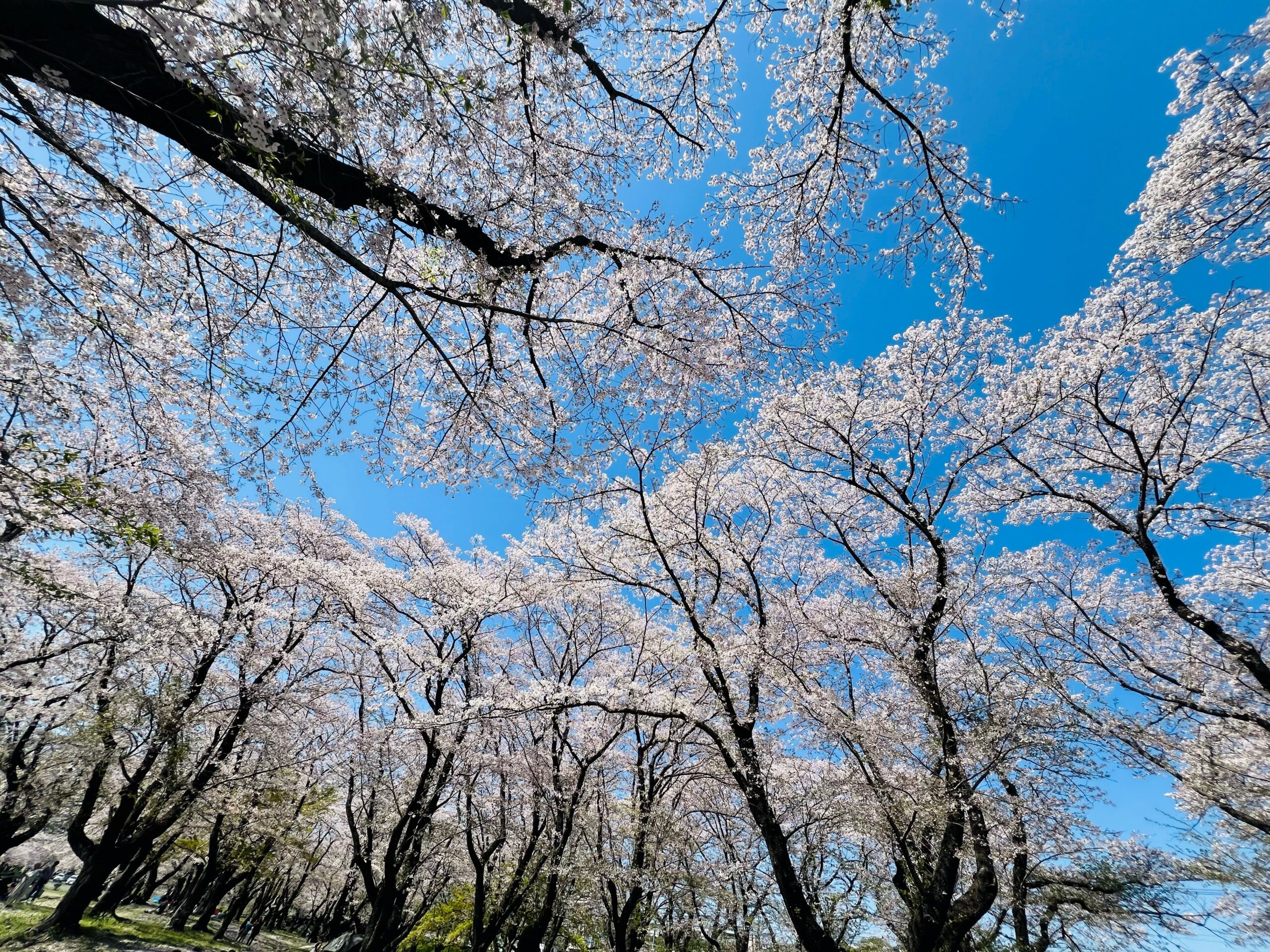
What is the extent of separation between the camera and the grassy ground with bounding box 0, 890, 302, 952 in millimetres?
10078

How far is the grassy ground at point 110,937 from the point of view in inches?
397

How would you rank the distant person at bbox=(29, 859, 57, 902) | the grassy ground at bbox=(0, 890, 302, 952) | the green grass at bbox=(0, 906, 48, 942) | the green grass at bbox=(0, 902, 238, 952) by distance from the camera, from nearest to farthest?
the grassy ground at bbox=(0, 890, 302, 952) → the green grass at bbox=(0, 906, 48, 942) → the green grass at bbox=(0, 902, 238, 952) → the distant person at bbox=(29, 859, 57, 902)

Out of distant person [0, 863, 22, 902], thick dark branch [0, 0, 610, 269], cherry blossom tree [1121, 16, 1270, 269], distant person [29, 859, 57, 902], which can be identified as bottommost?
distant person [0, 863, 22, 902]

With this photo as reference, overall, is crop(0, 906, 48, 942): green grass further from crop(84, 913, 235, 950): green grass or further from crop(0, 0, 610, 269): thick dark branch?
crop(0, 0, 610, 269): thick dark branch

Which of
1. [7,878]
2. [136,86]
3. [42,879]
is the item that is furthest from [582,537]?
[7,878]

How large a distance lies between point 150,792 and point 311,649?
166 inches

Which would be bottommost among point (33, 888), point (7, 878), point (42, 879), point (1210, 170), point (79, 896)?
point (7, 878)

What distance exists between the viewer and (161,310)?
4.82 metres

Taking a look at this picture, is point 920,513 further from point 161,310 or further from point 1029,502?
point 161,310

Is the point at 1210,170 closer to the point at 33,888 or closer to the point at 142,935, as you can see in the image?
the point at 142,935

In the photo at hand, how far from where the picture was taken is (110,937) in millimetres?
12000

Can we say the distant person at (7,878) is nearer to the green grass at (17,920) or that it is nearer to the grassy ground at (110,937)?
the grassy ground at (110,937)

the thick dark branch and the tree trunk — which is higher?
the thick dark branch

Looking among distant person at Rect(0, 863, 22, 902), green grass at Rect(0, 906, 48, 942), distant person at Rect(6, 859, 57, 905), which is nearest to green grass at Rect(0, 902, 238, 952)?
green grass at Rect(0, 906, 48, 942)
